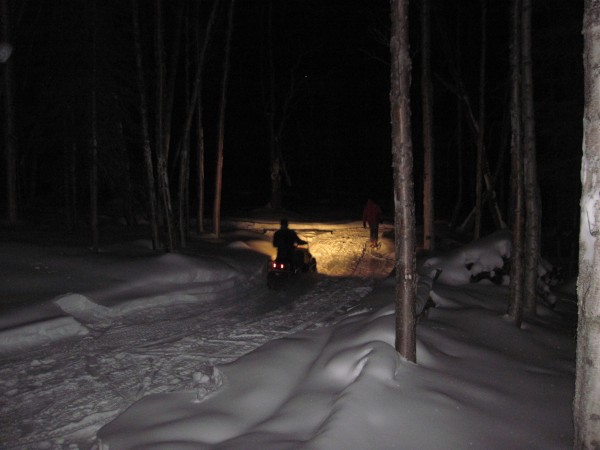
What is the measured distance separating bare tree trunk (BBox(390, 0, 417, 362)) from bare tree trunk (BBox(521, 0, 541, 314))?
5045mm

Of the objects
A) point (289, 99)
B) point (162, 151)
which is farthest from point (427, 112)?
point (289, 99)

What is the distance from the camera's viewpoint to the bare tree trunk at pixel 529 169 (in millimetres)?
9594

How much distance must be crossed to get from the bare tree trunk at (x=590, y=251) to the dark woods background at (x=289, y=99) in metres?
14.2

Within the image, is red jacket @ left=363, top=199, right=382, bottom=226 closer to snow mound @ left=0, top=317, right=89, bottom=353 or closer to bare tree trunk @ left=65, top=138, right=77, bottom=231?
bare tree trunk @ left=65, top=138, right=77, bottom=231

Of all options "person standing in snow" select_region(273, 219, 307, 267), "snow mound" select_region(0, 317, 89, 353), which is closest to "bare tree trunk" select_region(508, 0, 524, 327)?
"person standing in snow" select_region(273, 219, 307, 267)

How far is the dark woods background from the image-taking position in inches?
655

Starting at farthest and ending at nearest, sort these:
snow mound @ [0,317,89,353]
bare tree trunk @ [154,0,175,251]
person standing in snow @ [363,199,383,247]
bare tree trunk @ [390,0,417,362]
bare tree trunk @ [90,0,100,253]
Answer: person standing in snow @ [363,199,383,247] < bare tree trunk @ [154,0,175,251] < bare tree trunk @ [90,0,100,253] < snow mound @ [0,317,89,353] < bare tree trunk @ [390,0,417,362]

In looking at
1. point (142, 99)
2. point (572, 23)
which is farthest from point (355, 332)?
point (572, 23)

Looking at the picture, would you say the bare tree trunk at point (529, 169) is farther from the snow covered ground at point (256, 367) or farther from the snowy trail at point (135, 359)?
the snowy trail at point (135, 359)

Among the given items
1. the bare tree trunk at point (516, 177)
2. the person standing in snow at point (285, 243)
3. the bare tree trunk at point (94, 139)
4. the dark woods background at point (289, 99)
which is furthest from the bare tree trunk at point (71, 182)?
the bare tree trunk at point (516, 177)

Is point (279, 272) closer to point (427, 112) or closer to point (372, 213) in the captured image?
point (427, 112)

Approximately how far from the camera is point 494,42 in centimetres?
3020

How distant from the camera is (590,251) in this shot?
3.10 m

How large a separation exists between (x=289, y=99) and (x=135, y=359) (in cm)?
2854
